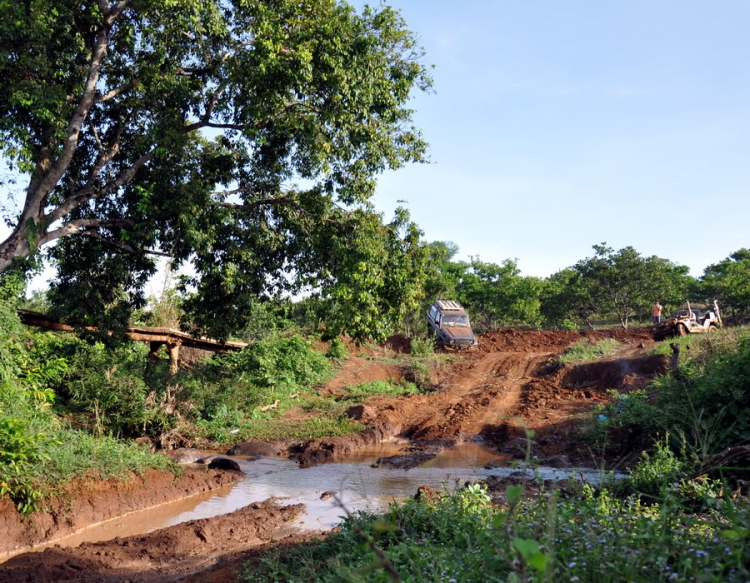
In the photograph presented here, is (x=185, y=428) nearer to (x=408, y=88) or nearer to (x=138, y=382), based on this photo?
(x=138, y=382)

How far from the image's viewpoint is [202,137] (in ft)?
44.6

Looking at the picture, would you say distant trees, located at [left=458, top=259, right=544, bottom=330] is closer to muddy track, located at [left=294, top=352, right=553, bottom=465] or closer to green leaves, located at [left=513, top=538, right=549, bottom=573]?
muddy track, located at [left=294, top=352, right=553, bottom=465]

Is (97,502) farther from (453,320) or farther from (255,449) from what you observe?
(453,320)

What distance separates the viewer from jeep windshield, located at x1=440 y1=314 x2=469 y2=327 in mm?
31475

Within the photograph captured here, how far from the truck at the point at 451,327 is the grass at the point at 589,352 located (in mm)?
5807

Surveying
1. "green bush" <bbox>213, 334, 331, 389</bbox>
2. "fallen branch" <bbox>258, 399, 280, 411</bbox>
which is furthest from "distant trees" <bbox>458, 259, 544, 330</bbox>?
"fallen branch" <bbox>258, 399, 280, 411</bbox>

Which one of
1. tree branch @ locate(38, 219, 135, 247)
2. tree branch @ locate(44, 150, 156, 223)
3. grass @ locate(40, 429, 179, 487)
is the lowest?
grass @ locate(40, 429, 179, 487)

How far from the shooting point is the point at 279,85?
11414 mm

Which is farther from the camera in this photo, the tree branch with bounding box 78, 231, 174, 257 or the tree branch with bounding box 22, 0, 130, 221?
the tree branch with bounding box 78, 231, 174, 257

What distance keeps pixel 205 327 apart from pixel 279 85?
5.76m

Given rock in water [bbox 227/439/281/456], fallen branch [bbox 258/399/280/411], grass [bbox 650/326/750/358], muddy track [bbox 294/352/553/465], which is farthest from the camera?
fallen branch [bbox 258/399/280/411]

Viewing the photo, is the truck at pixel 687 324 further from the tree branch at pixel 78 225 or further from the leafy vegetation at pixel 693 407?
the tree branch at pixel 78 225

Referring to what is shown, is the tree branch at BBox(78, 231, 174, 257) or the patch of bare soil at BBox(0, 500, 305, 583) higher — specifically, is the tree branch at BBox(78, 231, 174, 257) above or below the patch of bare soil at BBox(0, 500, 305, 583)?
above

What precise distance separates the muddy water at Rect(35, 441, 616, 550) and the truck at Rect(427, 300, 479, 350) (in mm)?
15602
